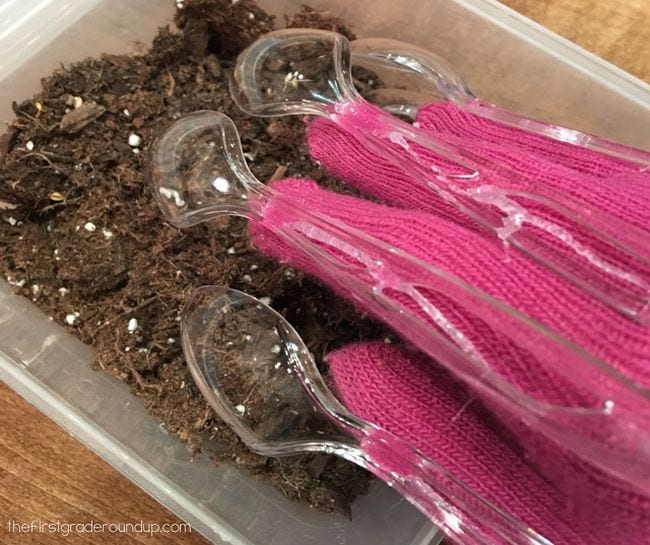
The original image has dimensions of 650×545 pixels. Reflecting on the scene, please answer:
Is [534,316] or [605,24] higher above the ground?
Answer: [605,24]

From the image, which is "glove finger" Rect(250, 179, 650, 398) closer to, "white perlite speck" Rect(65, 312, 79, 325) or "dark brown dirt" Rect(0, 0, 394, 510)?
"dark brown dirt" Rect(0, 0, 394, 510)

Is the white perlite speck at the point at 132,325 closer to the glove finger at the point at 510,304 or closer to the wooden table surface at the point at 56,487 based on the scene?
the wooden table surface at the point at 56,487

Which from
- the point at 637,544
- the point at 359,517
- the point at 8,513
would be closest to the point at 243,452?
the point at 359,517

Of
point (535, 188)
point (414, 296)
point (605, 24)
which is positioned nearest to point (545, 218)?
point (535, 188)

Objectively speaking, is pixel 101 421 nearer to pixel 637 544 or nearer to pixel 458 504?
pixel 458 504

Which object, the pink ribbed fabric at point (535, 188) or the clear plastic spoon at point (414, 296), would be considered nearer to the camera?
the clear plastic spoon at point (414, 296)

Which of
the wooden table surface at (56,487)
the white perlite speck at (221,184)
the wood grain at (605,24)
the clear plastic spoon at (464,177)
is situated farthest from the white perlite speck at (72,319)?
the wood grain at (605,24)

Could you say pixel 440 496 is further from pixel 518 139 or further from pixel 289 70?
pixel 289 70
